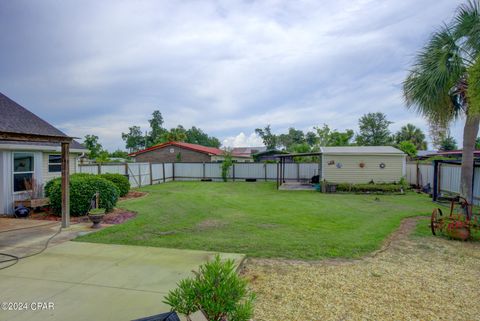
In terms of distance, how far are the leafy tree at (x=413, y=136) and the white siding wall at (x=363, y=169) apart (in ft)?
103

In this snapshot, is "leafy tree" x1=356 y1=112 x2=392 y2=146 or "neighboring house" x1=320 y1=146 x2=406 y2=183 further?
"leafy tree" x1=356 y1=112 x2=392 y2=146

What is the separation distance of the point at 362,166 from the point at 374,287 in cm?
1391

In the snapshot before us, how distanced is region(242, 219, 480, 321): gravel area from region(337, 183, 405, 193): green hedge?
396 inches

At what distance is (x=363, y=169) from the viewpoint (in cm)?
1644

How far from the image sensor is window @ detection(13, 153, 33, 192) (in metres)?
8.84

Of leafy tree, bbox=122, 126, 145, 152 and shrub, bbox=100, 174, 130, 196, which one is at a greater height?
leafy tree, bbox=122, 126, 145, 152

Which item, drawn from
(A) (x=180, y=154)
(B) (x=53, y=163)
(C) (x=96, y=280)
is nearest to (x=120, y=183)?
(B) (x=53, y=163)

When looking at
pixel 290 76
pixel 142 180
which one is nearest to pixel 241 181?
pixel 142 180

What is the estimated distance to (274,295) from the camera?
3518mm

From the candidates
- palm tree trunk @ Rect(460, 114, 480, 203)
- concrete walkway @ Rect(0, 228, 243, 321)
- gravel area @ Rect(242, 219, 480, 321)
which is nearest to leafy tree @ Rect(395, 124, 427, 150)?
palm tree trunk @ Rect(460, 114, 480, 203)

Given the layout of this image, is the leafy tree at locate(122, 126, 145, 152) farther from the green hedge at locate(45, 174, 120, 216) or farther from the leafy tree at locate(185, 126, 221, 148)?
the green hedge at locate(45, 174, 120, 216)

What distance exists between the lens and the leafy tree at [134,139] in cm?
5284

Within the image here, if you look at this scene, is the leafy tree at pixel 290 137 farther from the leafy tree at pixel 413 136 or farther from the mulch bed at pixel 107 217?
the mulch bed at pixel 107 217

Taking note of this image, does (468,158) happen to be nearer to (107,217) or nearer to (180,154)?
(107,217)
